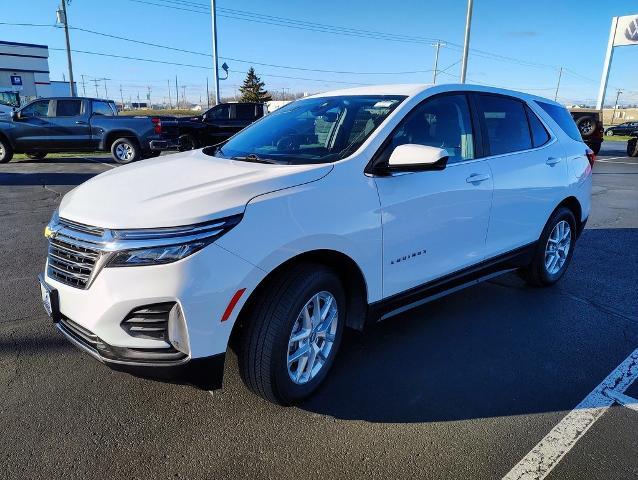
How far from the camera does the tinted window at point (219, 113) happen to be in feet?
57.8

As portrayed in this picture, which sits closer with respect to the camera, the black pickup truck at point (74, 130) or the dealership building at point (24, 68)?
the black pickup truck at point (74, 130)

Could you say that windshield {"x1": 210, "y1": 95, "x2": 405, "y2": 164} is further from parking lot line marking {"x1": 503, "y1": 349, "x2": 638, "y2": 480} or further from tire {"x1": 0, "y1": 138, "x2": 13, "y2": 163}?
tire {"x1": 0, "y1": 138, "x2": 13, "y2": 163}

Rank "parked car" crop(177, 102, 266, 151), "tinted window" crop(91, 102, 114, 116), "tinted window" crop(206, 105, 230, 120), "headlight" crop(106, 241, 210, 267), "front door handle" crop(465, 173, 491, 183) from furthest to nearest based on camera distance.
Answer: "tinted window" crop(206, 105, 230, 120) < "parked car" crop(177, 102, 266, 151) < "tinted window" crop(91, 102, 114, 116) < "front door handle" crop(465, 173, 491, 183) < "headlight" crop(106, 241, 210, 267)

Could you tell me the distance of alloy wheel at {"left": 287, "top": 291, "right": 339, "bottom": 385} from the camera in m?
2.64

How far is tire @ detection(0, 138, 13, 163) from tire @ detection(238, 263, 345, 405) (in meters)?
14.8

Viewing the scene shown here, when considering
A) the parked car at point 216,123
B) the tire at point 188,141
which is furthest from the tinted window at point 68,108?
the tire at point 188,141

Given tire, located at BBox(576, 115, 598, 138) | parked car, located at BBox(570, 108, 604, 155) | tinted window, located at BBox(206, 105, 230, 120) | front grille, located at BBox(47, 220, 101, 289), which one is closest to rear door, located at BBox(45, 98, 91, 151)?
tinted window, located at BBox(206, 105, 230, 120)

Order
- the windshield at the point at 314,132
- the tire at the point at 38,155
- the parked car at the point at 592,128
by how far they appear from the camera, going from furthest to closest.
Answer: the parked car at the point at 592,128 < the tire at the point at 38,155 < the windshield at the point at 314,132

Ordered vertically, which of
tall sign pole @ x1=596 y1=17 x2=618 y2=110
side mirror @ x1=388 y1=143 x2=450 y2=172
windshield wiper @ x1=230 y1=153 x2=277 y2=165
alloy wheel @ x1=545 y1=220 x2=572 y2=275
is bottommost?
alloy wheel @ x1=545 y1=220 x2=572 y2=275

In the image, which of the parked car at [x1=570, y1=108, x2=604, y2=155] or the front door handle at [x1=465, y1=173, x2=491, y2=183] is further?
the parked car at [x1=570, y1=108, x2=604, y2=155]

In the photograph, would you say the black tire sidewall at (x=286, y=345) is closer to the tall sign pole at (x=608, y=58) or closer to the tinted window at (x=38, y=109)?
the tinted window at (x=38, y=109)

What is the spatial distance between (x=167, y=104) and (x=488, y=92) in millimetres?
138832

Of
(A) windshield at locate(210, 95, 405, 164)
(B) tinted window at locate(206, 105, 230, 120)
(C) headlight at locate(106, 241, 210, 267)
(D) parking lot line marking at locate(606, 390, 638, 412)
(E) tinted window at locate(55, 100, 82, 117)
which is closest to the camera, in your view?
(C) headlight at locate(106, 241, 210, 267)

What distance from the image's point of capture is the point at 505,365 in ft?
10.5
